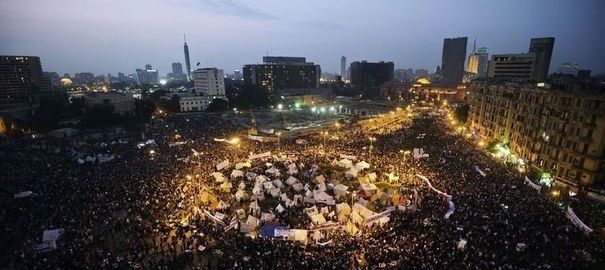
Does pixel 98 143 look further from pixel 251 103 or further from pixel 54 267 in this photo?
pixel 251 103

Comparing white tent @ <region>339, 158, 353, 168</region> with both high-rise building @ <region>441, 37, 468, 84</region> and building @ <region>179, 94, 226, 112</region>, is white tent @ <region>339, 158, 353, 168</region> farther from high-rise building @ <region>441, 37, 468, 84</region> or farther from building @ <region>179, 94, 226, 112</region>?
high-rise building @ <region>441, 37, 468, 84</region>

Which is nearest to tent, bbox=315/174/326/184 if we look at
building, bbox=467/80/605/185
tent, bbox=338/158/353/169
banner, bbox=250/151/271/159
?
tent, bbox=338/158/353/169

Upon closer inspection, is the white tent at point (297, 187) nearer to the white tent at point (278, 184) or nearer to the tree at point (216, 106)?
the white tent at point (278, 184)

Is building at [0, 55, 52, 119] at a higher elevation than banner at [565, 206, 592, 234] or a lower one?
higher

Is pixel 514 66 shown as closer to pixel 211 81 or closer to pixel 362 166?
pixel 362 166

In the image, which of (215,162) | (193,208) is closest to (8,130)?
(215,162)

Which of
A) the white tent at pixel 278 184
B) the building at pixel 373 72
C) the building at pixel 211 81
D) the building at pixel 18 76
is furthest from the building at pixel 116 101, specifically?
the building at pixel 373 72

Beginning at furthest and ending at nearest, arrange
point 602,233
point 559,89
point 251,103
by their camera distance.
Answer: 1. point 251,103
2. point 559,89
3. point 602,233
